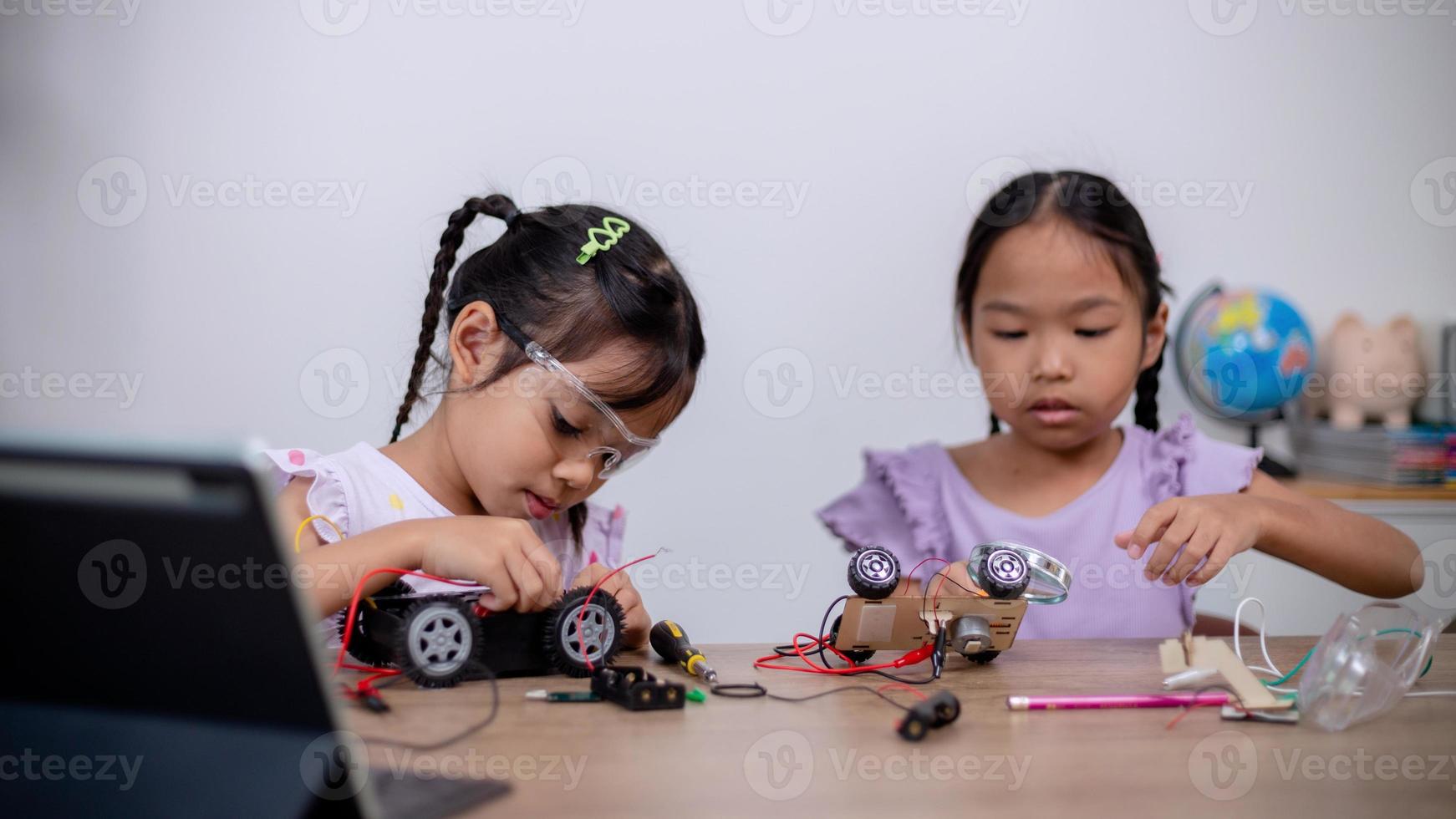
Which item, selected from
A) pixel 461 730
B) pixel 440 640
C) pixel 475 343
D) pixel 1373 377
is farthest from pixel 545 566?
pixel 1373 377

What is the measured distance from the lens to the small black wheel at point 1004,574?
1.06 m

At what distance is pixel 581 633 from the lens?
3.32 feet

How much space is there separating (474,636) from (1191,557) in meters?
0.74

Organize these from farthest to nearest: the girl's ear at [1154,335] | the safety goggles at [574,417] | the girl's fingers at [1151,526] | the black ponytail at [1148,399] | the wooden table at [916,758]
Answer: the black ponytail at [1148,399]
the girl's ear at [1154,335]
the safety goggles at [574,417]
the girl's fingers at [1151,526]
the wooden table at [916,758]

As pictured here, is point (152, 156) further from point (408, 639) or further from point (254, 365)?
point (408, 639)

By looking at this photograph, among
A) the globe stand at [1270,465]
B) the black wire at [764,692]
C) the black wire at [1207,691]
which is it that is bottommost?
the globe stand at [1270,465]

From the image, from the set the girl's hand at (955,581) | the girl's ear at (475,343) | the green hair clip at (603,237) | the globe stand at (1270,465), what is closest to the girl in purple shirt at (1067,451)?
the girl's hand at (955,581)

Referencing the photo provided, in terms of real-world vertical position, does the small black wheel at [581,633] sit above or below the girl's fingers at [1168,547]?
below

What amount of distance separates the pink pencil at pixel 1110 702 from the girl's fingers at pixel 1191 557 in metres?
0.26

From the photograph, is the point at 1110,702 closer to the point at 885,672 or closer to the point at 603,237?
the point at 885,672

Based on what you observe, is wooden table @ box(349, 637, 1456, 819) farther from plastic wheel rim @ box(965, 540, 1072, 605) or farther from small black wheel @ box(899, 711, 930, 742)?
plastic wheel rim @ box(965, 540, 1072, 605)

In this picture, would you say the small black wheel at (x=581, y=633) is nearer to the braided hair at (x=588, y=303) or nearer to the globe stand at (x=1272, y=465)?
the braided hair at (x=588, y=303)

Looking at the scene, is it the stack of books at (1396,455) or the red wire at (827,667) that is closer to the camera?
the red wire at (827,667)

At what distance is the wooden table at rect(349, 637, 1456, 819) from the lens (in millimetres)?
676
